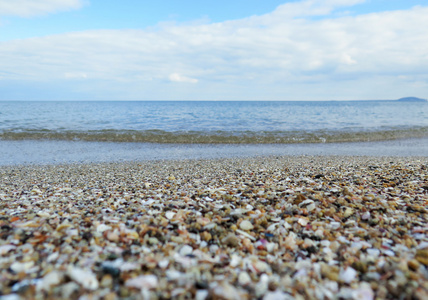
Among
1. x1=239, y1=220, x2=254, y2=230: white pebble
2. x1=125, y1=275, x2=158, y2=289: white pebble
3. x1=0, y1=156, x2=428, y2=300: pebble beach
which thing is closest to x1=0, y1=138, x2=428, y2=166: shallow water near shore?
x1=0, y1=156, x2=428, y2=300: pebble beach

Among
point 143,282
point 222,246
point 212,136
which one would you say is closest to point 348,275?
point 222,246

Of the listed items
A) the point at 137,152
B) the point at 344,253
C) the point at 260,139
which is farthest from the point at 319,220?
the point at 260,139

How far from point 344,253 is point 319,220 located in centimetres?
90

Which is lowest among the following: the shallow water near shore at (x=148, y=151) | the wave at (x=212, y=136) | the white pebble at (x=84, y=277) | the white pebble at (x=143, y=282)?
the shallow water near shore at (x=148, y=151)

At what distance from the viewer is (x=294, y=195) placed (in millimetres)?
4734

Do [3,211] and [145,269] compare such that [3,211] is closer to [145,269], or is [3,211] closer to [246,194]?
[145,269]

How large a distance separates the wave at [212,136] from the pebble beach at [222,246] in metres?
15.6

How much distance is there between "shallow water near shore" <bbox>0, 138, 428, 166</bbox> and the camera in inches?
552

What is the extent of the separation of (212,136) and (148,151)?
6.58 metres

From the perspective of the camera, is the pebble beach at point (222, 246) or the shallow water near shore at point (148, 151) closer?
the pebble beach at point (222, 246)

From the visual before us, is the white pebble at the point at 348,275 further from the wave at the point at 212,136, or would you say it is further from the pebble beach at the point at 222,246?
the wave at the point at 212,136

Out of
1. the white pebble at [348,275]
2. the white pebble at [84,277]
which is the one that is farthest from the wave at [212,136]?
the white pebble at [84,277]

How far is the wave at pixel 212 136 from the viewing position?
2059 centimetres

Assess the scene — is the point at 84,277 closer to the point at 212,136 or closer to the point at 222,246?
the point at 222,246
